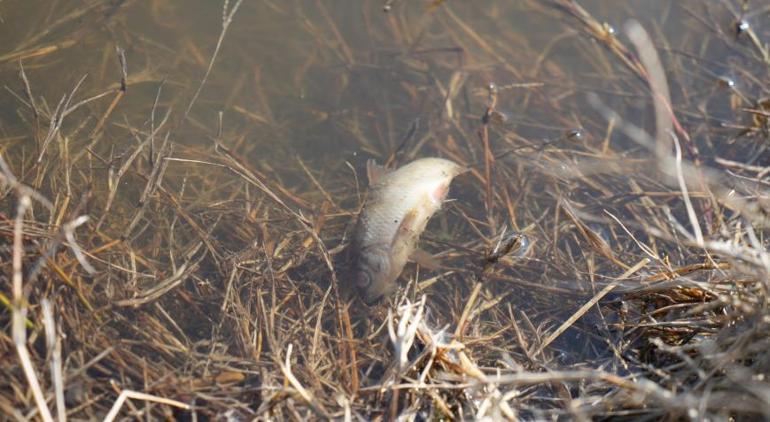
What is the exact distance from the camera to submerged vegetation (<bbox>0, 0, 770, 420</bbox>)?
2666mm

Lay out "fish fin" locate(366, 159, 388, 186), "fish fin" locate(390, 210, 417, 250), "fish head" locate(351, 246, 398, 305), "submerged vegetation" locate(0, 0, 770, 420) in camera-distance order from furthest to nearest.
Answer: "fish fin" locate(366, 159, 388, 186), "fish fin" locate(390, 210, 417, 250), "fish head" locate(351, 246, 398, 305), "submerged vegetation" locate(0, 0, 770, 420)

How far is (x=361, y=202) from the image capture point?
14.2ft

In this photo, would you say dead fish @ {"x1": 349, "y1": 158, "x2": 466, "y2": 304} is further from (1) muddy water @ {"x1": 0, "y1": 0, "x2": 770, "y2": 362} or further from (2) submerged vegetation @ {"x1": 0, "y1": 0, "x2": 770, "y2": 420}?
(1) muddy water @ {"x1": 0, "y1": 0, "x2": 770, "y2": 362}

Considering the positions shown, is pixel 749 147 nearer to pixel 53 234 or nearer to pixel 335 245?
pixel 335 245

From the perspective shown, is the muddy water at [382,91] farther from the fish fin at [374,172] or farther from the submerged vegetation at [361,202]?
the fish fin at [374,172]

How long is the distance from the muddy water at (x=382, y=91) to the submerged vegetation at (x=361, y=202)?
0.02 metres

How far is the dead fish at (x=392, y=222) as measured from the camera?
11.8 ft

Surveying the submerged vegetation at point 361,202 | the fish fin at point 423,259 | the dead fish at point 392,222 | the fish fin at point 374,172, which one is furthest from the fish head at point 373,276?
the fish fin at point 374,172

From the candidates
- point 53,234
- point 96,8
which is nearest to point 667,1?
point 96,8

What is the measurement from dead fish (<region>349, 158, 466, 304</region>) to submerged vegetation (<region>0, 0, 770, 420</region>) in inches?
6.3

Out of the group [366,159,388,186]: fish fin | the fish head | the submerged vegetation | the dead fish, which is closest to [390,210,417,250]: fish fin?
A: the dead fish

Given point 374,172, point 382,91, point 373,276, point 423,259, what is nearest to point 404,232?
point 423,259

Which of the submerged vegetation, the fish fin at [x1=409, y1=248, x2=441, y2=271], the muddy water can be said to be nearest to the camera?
the submerged vegetation

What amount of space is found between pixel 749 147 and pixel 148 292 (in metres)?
4.65
